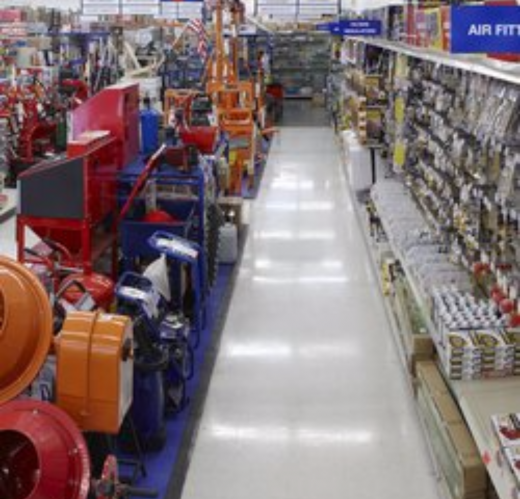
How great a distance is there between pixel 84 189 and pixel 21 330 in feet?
6.83

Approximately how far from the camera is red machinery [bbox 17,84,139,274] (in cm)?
516

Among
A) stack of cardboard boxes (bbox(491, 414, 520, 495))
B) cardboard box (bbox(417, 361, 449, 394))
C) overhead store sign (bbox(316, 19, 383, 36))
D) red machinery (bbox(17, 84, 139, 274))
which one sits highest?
overhead store sign (bbox(316, 19, 383, 36))

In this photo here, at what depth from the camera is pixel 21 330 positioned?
3238 millimetres

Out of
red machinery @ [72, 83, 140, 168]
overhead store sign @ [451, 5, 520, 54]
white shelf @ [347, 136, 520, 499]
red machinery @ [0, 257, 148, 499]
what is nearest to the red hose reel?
red machinery @ [0, 257, 148, 499]

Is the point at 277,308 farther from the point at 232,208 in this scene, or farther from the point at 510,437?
the point at 510,437

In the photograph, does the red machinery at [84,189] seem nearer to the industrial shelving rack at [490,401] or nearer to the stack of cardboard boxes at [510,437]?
the industrial shelving rack at [490,401]

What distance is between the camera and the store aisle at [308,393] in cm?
418

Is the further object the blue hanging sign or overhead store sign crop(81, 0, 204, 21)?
overhead store sign crop(81, 0, 204, 21)

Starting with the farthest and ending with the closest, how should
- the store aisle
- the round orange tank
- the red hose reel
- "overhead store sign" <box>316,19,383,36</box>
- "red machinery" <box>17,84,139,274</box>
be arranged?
1. "overhead store sign" <box>316,19,383,36</box>
2. "red machinery" <box>17,84,139,274</box>
3. the store aisle
4. the round orange tank
5. the red hose reel

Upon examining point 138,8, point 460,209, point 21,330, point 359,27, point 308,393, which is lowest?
point 308,393

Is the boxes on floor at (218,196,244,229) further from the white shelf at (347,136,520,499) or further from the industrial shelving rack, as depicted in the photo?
the white shelf at (347,136,520,499)

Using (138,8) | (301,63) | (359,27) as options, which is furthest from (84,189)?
(301,63)

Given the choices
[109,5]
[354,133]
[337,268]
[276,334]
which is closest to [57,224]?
[276,334]

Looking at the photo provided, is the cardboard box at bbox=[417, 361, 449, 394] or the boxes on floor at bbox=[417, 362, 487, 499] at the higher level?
the cardboard box at bbox=[417, 361, 449, 394]
